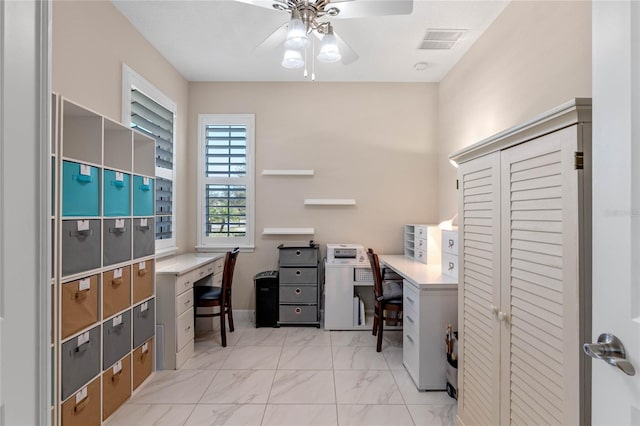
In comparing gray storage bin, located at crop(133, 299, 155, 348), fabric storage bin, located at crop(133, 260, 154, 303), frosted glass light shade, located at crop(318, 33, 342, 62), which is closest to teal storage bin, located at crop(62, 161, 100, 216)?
fabric storage bin, located at crop(133, 260, 154, 303)

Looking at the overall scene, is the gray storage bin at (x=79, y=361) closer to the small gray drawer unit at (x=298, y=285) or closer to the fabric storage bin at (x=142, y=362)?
the fabric storage bin at (x=142, y=362)

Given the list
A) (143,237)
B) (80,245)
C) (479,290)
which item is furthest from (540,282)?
(143,237)

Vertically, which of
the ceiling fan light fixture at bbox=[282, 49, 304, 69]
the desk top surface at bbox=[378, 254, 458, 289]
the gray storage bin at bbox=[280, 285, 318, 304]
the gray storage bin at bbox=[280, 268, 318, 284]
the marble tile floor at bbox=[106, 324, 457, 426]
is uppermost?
the ceiling fan light fixture at bbox=[282, 49, 304, 69]

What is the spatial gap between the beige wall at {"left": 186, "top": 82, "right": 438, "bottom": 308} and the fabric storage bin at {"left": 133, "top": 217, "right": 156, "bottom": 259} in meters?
1.58

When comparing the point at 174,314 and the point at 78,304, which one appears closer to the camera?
the point at 78,304

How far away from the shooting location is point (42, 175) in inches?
31.0

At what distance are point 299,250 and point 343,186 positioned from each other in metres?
1.01

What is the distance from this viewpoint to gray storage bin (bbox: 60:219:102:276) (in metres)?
1.77

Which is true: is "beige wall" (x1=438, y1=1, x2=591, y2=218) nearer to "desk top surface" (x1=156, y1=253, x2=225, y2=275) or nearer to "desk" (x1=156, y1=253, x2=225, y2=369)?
"desk top surface" (x1=156, y1=253, x2=225, y2=275)

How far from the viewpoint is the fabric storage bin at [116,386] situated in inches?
83.7

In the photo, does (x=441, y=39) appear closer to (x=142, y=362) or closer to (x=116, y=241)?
(x=116, y=241)

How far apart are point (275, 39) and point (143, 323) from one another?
7.55ft

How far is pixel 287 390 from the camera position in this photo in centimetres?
253

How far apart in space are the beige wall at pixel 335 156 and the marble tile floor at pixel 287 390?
4.10ft
